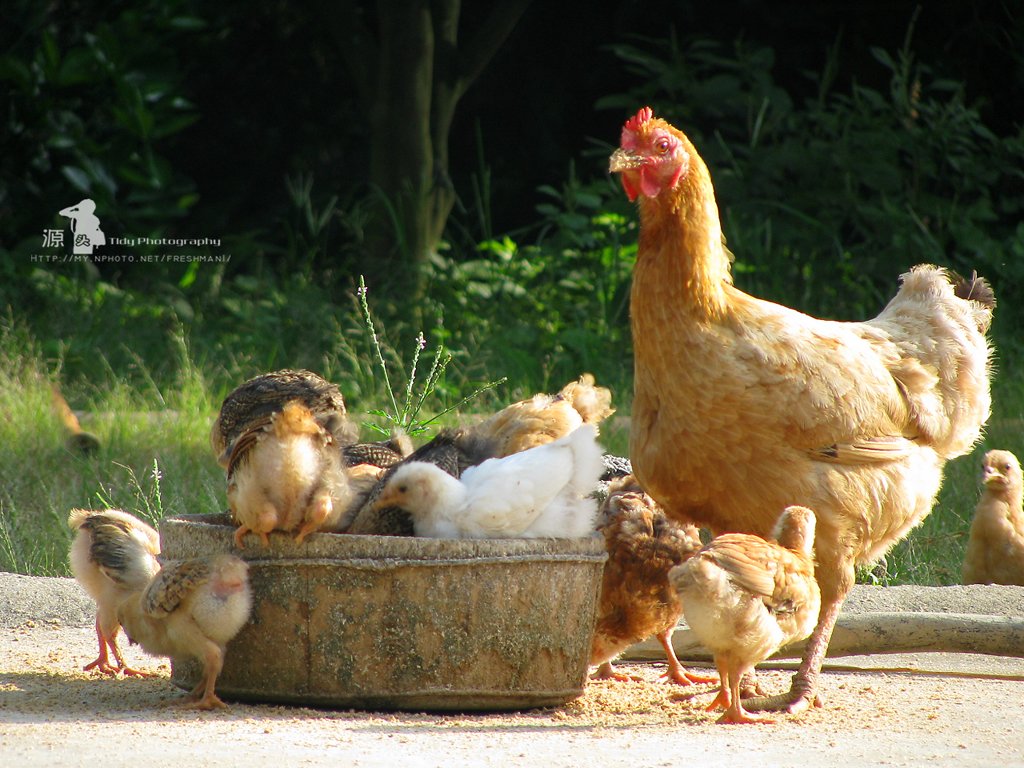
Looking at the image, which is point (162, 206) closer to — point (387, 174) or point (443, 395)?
point (387, 174)

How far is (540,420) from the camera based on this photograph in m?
4.79

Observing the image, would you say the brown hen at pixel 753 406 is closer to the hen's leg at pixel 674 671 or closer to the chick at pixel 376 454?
the hen's leg at pixel 674 671

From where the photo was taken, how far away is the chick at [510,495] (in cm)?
400

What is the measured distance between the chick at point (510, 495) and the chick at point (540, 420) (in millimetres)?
531

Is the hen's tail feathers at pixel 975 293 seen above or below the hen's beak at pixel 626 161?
below

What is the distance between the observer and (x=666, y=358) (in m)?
4.27

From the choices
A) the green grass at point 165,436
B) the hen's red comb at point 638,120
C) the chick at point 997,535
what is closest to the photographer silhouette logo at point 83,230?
the green grass at point 165,436

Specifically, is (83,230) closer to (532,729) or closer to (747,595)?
(532,729)

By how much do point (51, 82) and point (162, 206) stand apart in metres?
1.27

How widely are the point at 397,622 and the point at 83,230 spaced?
25.9 feet

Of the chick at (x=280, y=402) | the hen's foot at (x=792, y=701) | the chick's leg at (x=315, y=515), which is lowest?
the hen's foot at (x=792, y=701)

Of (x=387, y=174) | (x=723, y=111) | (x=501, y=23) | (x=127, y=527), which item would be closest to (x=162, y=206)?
(x=387, y=174)

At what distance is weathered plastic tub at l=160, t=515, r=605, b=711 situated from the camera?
3760mm

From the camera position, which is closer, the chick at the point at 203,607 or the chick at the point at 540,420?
the chick at the point at 203,607
